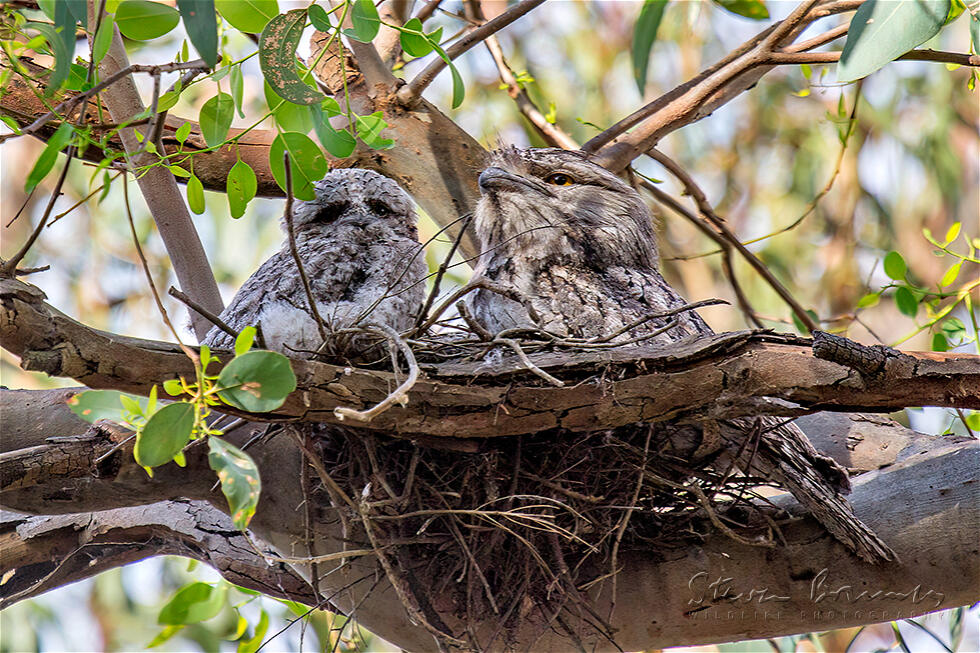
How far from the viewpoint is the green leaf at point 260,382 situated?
3.89ft

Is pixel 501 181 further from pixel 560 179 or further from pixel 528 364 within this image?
pixel 528 364

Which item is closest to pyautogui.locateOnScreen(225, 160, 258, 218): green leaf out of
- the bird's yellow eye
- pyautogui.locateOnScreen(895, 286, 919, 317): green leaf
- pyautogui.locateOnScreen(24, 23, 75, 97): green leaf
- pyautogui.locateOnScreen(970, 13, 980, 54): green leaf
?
pyautogui.locateOnScreen(24, 23, 75, 97): green leaf

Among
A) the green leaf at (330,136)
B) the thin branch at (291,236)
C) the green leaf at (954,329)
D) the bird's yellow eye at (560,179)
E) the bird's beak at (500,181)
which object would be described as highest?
the bird's yellow eye at (560,179)

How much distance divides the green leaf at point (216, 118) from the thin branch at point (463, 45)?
43.4 inches

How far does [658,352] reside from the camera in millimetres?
1669

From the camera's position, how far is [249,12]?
56.5 inches

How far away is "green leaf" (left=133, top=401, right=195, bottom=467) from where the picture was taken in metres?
1.15

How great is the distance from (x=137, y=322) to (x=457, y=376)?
5.15 meters

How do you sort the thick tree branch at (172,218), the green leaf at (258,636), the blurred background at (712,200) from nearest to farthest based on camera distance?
the thick tree branch at (172,218), the green leaf at (258,636), the blurred background at (712,200)

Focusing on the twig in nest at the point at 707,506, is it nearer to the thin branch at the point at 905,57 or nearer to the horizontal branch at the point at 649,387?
the horizontal branch at the point at 649,387

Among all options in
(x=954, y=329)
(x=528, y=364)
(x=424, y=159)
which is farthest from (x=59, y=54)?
(x=954, y=329)

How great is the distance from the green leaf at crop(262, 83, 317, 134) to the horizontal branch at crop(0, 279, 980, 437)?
0.40 metres

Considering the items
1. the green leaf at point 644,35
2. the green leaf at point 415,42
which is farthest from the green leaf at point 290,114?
the green leaf at point 644,35

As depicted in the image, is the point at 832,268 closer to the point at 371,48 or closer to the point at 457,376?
the point at 371,48
